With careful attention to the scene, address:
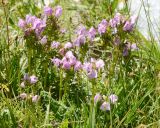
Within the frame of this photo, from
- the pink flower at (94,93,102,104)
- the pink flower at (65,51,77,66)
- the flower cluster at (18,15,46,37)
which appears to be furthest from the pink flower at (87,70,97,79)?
the flower cluster at (18,15,46,37)

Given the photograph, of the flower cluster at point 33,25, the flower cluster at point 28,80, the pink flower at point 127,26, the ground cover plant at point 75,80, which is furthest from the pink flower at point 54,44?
the pink flower at point 127,26

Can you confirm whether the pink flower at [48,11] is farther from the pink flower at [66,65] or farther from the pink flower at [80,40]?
the pink flower at [66,65]

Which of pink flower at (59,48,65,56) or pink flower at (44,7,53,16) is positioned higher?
pink flower at (44,7,53,16)

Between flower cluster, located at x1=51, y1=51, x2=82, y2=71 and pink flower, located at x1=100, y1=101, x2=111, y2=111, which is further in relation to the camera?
flower cluster, located at x1=51, y1=51, x2=82, y2=71

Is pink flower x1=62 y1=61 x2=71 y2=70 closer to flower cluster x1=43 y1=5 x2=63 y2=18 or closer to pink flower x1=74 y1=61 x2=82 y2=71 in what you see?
pink flower x1=74 y1=61 x2=82 y2=71

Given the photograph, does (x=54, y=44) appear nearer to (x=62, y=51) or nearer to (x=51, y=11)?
(x=62, y=51)

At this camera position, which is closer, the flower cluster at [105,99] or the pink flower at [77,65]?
the flower cluster at [105,99]

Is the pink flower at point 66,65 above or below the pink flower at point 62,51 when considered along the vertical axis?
below

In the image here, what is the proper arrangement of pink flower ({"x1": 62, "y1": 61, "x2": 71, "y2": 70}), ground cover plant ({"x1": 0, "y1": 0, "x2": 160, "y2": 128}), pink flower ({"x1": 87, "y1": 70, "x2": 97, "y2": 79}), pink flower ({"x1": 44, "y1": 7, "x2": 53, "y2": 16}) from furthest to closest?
pink flower ({"x1": 44, "y1": 7, "x2": 53, "y2": 16})
pink flower ({"x1": 62, "y1": 61, "x2": 71, "y2": 70})
ground cover plant ({"x1": 0, "y1": 0, "x2": 160, "y2": 128})
pink flower ({"x1": 87, "y1": 70, "x2": 97, "y2": 79})

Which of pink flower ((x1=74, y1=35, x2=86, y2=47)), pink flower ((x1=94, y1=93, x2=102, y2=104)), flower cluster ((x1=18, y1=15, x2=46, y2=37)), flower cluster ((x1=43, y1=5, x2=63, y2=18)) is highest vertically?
flower cluster ((x1=43, y1=5, x2=63, y2=18))
